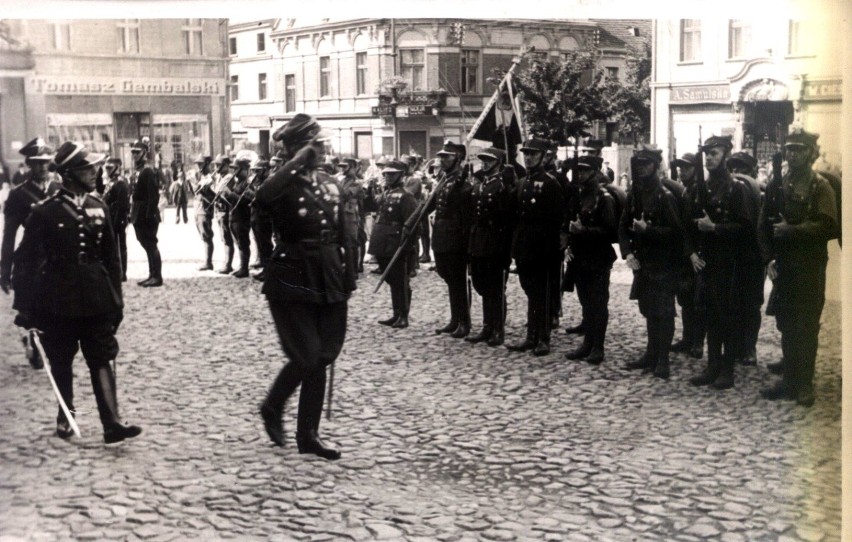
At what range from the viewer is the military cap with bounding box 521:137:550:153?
4.67m

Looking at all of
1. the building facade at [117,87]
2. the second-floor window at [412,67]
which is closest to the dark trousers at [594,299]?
the second-floor window at [412,67]

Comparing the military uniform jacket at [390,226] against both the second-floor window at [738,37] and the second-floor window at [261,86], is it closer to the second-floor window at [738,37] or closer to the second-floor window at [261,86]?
the second-floor window at [261,86]

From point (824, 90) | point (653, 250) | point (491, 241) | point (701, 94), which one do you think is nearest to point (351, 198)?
point (701, 94)

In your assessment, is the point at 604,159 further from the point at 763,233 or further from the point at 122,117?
the point at 122,117

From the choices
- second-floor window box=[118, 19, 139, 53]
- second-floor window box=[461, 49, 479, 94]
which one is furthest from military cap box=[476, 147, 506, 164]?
second-floor window box=[118, 19, 139, 53]

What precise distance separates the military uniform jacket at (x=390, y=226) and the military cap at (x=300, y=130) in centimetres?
75

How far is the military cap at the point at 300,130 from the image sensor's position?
139 inches

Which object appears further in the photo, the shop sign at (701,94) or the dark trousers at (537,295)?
the dark trousers at (537,295)

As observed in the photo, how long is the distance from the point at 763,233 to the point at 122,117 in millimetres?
2547

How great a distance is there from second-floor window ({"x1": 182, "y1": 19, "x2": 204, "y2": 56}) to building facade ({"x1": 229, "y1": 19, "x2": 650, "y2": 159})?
0.12 metres

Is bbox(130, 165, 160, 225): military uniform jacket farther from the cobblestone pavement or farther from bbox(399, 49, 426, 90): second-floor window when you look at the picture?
bbox(399, 49, 426, 90): second-floor window

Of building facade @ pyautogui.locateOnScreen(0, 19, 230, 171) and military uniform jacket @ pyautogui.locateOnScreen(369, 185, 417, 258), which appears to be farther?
military uniform jacket @ pyautogui.locateOnScreen(369, 185, 417, 258)


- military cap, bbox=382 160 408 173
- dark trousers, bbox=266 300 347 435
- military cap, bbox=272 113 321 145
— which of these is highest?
military cap, bbox=272 113 321 145

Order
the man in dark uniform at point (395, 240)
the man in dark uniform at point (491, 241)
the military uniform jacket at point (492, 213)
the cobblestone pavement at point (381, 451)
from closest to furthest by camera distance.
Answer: the cobblestone pavement at point (381, 451) → the man in dark uniform at point (395, 240) → the man in dark uniform at point (491, 241) → the military uniform jacket at point (492, 213)
